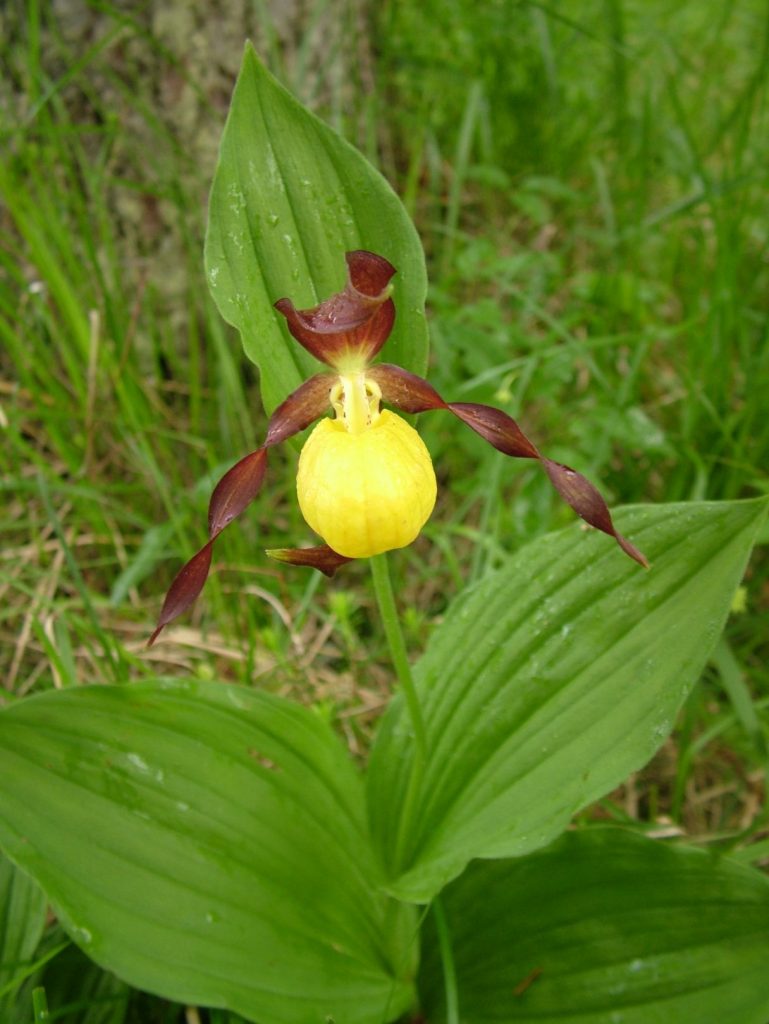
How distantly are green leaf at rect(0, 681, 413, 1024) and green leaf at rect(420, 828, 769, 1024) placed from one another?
0.12m

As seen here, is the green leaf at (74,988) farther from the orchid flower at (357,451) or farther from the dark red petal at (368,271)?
the dark red petal at (368,271)

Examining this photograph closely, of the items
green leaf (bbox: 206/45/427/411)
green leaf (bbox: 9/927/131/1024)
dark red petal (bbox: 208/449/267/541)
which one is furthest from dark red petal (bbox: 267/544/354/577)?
green leaf (bbox: 9/927/131/1024)

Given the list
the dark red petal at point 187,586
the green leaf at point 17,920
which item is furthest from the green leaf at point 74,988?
the dark red petal at point 187,586

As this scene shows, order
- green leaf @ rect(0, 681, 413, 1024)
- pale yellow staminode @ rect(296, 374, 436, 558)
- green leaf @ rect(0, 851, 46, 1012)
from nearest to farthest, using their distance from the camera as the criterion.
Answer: pale yellow staminode @ rect(296, 374, 436, 558), green leaf @ rect(0, 681, 413, 1024), green leaf @ rect(0, 851, 46, 1012)

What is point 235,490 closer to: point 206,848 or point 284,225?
point 284,225

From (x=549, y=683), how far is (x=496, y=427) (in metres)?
0.38

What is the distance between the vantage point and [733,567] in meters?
1.09

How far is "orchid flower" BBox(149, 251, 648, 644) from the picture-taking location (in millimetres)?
930

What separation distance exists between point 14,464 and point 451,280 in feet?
3.91

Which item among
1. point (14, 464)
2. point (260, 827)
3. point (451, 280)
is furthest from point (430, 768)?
point (451, 280)

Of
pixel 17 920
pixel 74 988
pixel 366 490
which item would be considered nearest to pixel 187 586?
pixel 366 490

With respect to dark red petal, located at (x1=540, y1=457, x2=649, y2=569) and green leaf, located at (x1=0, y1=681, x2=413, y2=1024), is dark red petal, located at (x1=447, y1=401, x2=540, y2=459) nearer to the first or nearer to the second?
dark red petal, located at (x1=540, y1=457, x2=649, y2=569)

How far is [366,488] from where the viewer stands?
3.01ft

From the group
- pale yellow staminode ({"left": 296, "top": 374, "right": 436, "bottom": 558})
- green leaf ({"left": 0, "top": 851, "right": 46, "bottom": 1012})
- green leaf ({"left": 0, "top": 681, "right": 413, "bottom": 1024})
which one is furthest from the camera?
green leaf ({"left": 0, "top": 851, "right": 46, "bottom": 1012})
